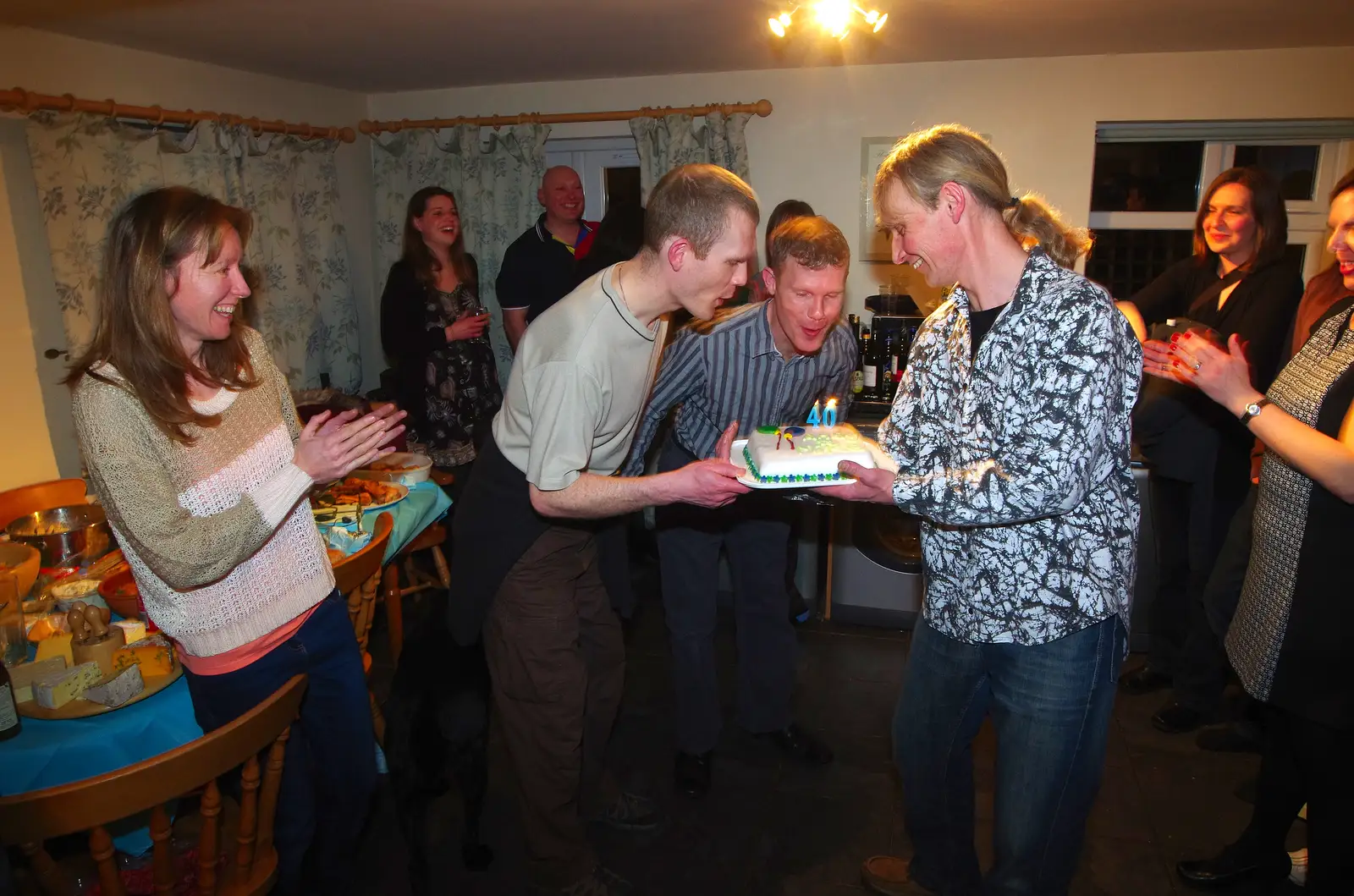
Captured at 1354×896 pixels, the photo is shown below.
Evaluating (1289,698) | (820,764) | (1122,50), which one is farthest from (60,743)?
(1122,50)

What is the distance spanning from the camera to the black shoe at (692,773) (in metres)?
2.49

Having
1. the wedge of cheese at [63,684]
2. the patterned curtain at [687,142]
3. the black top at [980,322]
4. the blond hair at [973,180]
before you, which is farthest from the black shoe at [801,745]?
the patterned curtain at [687,142]

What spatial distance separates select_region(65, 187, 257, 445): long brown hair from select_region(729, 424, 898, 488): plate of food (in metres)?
1.06

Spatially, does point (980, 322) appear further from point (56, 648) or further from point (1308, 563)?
point (56, 648)

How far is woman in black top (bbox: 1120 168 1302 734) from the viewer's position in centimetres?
266

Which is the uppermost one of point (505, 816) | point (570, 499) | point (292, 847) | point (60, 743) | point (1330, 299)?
point (1330, 299)

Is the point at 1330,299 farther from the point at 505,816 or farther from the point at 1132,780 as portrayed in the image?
the point at 505,816

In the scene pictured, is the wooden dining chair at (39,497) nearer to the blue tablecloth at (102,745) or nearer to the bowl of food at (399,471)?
the bowl of food at (399,471)

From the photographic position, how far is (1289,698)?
171 centimetres

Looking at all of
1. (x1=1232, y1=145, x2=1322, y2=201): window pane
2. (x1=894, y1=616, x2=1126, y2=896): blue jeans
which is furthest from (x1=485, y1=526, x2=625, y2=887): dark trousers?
(x1=1232, y1=145, x2=1322, y2=201): window pane

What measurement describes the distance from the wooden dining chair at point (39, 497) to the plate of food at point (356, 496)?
87 centimetres

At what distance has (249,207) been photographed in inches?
153

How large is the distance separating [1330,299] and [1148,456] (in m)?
0.73

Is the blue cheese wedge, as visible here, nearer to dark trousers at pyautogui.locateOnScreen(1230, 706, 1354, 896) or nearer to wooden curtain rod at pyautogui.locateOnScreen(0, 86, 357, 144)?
dark trousers at pyautogui.locateOnScreen(1230, 706, 1354, 896)
